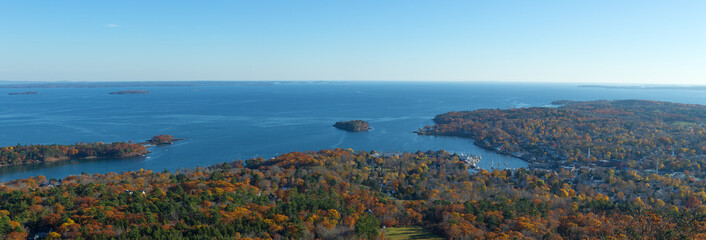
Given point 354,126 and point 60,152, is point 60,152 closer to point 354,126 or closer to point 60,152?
point 60,152

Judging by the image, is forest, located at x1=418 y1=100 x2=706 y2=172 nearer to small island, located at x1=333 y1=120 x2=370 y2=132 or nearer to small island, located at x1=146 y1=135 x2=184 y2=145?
small island, located at x1=333 y1=120 x2=370 y2=132

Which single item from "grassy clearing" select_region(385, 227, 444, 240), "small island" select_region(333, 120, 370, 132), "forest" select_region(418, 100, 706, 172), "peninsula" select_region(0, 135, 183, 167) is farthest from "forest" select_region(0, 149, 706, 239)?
"small island" select_region(333, 120, 370, 132)

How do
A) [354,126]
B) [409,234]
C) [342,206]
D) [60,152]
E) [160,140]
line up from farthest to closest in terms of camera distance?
1. [354,126]
2. [160,140]
3. [60,152]
4. [342,206]
5. [409,234]

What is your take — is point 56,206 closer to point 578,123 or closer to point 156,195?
point 156,195

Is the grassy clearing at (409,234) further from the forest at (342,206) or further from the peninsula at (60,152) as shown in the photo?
the peninsula at (60,152)

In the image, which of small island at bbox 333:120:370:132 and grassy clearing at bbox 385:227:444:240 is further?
small island at bbox 333:120:370:132

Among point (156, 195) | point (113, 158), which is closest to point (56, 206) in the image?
point (156, 195)

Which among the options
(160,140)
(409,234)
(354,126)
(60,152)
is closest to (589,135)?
(354,126)
